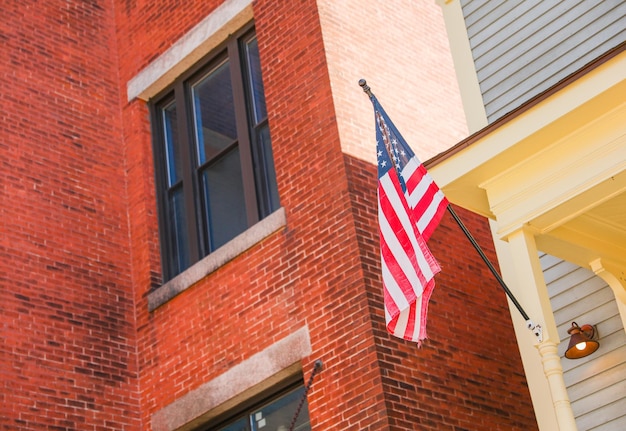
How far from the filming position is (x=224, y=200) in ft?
41.5

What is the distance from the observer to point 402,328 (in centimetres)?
849

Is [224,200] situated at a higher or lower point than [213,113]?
lower

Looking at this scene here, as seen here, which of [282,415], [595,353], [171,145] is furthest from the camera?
[171,145]

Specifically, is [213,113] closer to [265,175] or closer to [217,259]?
[265,175]

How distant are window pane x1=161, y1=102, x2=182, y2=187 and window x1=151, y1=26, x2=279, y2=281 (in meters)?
0.01

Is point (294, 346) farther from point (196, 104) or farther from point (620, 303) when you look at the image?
point (196, 104)

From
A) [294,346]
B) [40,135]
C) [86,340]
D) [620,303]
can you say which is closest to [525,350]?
[620,303]

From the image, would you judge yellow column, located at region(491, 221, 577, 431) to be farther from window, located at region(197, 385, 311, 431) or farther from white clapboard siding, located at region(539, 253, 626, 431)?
window, located at region(197, 385, 311, 431)

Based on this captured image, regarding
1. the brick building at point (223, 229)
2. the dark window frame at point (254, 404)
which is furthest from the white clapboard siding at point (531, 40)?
the dark window frame at point (254, 404)

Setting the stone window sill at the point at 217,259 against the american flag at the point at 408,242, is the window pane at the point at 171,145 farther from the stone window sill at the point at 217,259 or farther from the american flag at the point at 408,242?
the american flag at the point at 408,242

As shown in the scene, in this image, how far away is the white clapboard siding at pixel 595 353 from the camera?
9414 millimetres

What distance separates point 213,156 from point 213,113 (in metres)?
0.58

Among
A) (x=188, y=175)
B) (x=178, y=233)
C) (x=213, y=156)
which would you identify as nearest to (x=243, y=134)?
(x=213, y=156)

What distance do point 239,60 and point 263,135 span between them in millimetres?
1079
